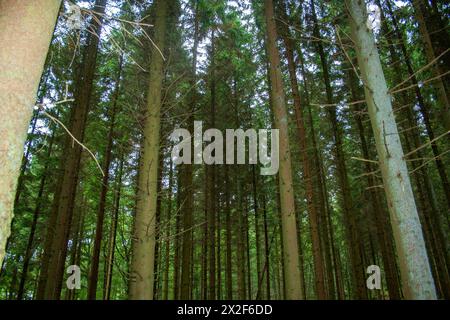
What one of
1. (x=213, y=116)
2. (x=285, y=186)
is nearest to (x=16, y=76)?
(x=285, y=186)

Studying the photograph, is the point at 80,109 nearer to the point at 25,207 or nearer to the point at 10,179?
the point at 10,179

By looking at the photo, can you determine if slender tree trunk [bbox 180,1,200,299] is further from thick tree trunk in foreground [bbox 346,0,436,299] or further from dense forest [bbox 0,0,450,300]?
thick tree trunk in foreground [bbox 346,0,436,299]

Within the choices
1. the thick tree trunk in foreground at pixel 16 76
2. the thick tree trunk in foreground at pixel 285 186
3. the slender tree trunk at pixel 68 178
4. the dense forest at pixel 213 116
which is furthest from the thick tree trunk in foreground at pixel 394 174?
the slender tree trunk at pixel 68 178

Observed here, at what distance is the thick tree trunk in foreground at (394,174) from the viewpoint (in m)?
3.50

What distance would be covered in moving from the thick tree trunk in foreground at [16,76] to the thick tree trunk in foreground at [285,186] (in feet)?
20.0

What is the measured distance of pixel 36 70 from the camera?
1.86m

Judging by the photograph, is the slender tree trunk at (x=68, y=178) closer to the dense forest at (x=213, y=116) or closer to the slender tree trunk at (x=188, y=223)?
the dense forest at (x=213, y=116)

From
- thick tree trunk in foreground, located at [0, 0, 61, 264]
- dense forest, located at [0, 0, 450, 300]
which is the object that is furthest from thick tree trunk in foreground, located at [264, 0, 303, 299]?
thick tree trunk in foreground, located at [0, 0, 61, 264]

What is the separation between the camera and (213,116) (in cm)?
1345

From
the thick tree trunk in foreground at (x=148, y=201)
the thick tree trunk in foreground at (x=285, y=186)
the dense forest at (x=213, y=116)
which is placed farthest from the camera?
the thick tree trunk in foreground at (x=285, y=186)

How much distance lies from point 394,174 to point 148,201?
4046mm

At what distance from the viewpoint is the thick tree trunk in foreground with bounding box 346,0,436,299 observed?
11.5 feet

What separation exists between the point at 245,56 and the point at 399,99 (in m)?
7.57

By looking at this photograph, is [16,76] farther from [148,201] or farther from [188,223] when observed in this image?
[188,223]
